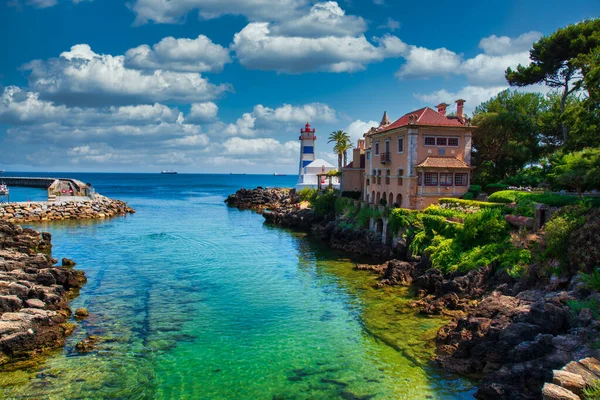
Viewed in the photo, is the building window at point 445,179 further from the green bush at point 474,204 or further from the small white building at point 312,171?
the small white building at point 312,171

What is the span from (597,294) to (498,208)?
1348cm

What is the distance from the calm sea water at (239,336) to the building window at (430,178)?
10.5m

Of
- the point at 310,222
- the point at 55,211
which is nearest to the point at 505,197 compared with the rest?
the point at 310,222

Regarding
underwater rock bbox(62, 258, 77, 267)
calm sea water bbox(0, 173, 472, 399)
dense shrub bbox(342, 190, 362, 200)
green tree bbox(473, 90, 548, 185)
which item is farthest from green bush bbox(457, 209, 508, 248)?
underwater rock bbox(62, 258, 77, 267)

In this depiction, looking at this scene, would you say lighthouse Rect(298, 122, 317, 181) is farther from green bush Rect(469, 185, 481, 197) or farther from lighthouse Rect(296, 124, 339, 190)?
green bush Rect(469, 185, 481, 197)

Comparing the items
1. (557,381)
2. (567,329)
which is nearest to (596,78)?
(567,329)

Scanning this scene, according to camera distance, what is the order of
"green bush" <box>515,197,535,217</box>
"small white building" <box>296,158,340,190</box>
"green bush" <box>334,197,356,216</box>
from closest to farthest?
"green bush" <box>515,197,535,217</box> → "green bush" <box>334,197,356,216</box> → "small white building" <box>296,158,340,190</box>

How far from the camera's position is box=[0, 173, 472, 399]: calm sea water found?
17.1 metres

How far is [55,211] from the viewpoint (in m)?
67.1

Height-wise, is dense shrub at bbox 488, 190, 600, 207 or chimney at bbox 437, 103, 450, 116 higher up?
chimney at bbox 437, 103, 450, 116

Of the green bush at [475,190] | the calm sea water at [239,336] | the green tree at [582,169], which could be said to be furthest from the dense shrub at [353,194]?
the green tree at [582,169]

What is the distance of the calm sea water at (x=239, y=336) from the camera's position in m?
17.1

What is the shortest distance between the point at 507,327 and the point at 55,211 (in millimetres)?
66340

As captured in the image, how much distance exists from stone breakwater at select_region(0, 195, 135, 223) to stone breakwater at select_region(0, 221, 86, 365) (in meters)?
34.9
